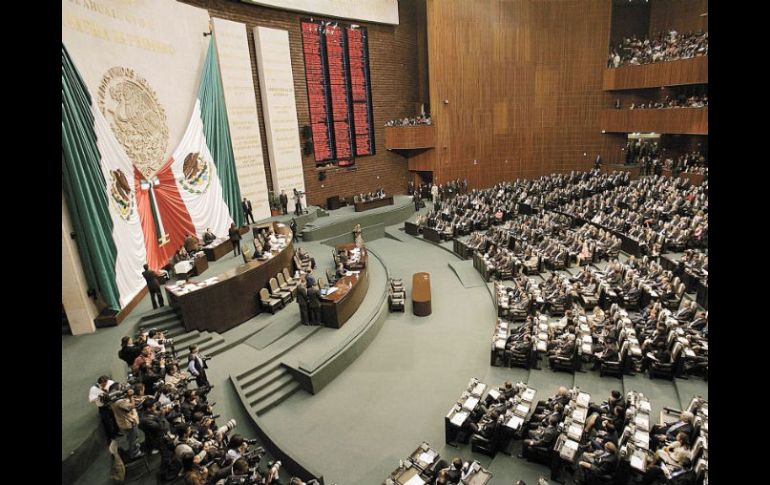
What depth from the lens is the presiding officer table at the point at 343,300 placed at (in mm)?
9500

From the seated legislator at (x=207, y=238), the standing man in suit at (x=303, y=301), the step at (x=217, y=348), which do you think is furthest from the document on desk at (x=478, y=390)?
the seated legislator at (x=207, y=238)

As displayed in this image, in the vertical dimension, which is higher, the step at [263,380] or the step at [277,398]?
the step at [263,380]

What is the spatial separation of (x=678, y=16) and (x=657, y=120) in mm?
7377

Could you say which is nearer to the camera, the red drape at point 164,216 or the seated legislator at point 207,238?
the red drape at point 164,216

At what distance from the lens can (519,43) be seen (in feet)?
71.9

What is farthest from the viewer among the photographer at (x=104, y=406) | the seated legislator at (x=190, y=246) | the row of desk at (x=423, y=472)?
the seated legislator at (x=190, y=246)

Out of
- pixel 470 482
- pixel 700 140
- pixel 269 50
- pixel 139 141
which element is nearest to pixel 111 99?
pixel 139 141

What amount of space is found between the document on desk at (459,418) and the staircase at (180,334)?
4889 millimetres

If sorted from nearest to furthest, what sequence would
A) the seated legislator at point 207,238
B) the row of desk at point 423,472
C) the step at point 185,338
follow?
the row of desk at point 423,472 → the step at point 185,338 → the seated legislator at point 207,238

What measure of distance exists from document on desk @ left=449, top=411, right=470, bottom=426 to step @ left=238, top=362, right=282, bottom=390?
355 centimetres

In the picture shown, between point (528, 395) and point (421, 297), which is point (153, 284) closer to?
point (421, 297)

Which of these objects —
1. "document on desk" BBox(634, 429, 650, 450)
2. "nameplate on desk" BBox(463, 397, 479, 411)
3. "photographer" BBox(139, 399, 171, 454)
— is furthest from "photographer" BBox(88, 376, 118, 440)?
"document on desk" BBox(634, 429, 650, 450)

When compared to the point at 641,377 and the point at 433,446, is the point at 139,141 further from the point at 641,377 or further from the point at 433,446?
the point at 641,377

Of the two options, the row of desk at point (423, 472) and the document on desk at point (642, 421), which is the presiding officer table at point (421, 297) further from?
the document on desk at point (642, 421)
